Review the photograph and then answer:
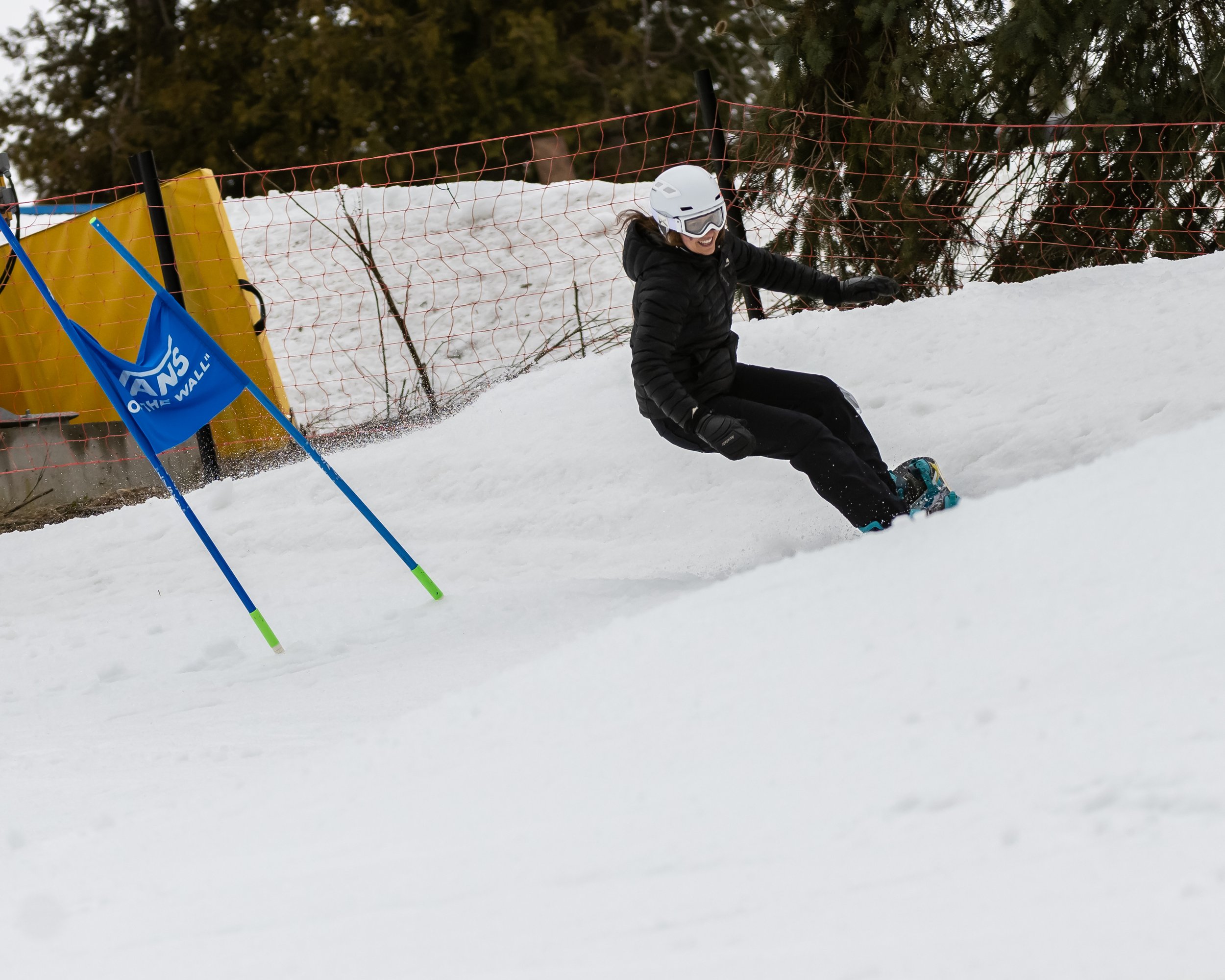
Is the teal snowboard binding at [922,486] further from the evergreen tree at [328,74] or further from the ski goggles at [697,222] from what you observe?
the evergreen tree at [328,74]

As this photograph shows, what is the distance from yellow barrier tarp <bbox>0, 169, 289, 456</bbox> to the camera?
272 inches

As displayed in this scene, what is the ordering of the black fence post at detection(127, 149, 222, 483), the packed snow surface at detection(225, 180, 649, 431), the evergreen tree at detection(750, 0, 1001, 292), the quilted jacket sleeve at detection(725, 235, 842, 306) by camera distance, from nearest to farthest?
the quilted jacket sleeve at detection(725, 235, 842, 306) < the evergreen tree at detection(750, 0, 1001, 292) < the black fence post at detection(127, 149, 222, 483) < the packed snow surface at detection(225, 180, 649, 431)

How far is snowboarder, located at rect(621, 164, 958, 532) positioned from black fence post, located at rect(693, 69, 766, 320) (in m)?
2.31

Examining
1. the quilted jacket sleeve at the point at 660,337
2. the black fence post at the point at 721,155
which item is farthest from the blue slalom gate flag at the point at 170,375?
the black fence post at the point at 721,155

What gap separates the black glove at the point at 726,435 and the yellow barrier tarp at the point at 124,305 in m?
3.93

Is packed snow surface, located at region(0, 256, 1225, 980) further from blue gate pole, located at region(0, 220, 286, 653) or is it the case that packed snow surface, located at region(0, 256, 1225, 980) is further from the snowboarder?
the snowboarder

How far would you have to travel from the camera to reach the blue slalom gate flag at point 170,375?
4258 mm

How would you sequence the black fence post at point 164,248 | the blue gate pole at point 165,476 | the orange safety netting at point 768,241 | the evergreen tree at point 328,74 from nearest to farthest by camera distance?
the blue gate pole at point 165,476 < the orange safety netting at point 768,241 < the black fence post at point 164,248 < the evergreen tree at point 328,74

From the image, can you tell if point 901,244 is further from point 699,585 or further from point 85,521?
point 85,521

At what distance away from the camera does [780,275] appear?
442 cm

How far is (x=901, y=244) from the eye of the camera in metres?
6.69

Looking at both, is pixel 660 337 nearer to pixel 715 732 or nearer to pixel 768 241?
pixel 715 732

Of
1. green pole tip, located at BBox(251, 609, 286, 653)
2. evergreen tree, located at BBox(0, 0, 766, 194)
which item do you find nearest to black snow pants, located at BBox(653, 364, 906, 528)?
green pole tip, located at BBox(251, 609, 286, 653)

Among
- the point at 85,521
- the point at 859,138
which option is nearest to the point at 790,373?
the point at 859,138
